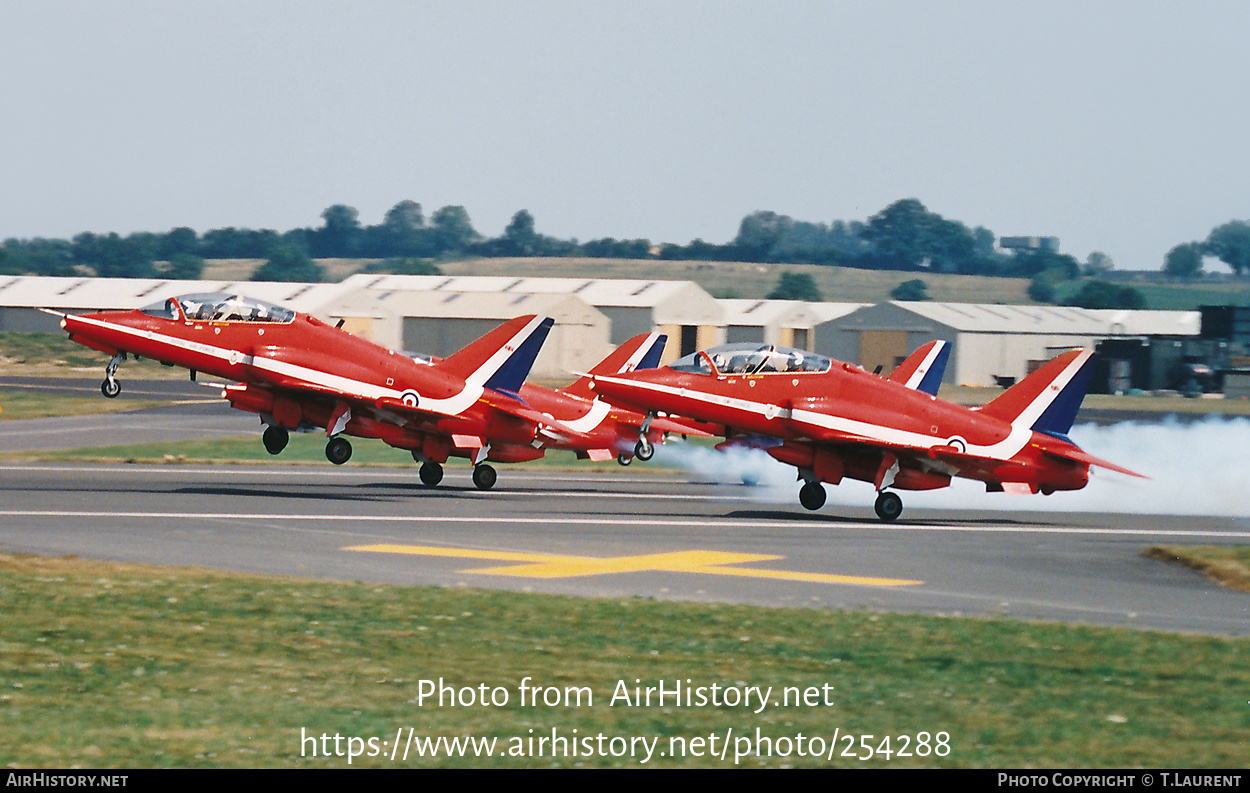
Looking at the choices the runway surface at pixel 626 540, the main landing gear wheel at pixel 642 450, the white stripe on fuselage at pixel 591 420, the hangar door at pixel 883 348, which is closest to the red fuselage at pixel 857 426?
the runway surface at pixel 626 540

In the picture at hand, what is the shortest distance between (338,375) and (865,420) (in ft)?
38.5

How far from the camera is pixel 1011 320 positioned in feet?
349

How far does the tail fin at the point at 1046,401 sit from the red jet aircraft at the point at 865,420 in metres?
0.02

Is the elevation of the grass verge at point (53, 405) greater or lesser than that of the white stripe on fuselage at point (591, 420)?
lesser

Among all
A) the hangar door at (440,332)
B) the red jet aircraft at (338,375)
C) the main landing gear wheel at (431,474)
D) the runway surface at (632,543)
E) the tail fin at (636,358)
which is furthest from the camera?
the hangar door at (440,332)

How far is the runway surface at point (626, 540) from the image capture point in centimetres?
2117

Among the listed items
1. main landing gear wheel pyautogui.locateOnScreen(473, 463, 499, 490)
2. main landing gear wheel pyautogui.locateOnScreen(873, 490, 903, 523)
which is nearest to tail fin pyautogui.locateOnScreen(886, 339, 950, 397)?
main landing gear wheel pyautogui.locateOnScreen(873, 490, 903, 523)

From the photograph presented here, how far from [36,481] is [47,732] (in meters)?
24.1

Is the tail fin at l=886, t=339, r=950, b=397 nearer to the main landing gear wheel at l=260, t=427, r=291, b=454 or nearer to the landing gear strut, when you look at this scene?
the main landing gear wheel at l=260, t=427, r=291, b=454

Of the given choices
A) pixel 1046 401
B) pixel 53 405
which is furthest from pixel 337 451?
pixel 53 405

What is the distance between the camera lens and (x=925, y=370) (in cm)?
3809

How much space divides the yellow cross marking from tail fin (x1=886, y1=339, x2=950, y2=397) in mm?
13898

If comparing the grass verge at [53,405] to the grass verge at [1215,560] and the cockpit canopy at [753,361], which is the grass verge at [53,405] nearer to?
the cockpit canopy at [753,361]

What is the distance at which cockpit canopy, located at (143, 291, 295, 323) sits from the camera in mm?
35156
